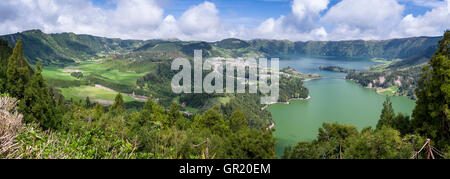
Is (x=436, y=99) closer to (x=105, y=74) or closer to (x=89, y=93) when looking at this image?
(x=89, y=93)

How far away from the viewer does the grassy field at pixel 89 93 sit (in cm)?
10330

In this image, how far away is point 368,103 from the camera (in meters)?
92.6

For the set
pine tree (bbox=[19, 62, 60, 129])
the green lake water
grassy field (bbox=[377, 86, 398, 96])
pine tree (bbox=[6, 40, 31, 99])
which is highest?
pine tree (bbox=[6, 40, 31, 99])

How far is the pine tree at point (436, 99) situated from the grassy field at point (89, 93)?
103m

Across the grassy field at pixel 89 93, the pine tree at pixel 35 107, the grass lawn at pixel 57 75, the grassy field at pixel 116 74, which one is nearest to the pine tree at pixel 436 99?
the pine tree at pixel 35 107

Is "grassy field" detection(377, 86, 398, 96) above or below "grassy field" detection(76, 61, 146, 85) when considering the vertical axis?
below

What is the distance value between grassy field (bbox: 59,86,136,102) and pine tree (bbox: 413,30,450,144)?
10309 cm

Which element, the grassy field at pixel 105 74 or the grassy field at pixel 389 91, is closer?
the grassy field at pixel 105 74

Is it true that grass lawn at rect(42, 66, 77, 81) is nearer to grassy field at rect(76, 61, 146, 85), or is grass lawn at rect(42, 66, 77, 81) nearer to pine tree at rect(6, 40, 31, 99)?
grassy field at rect(76, 61, 146, 85)

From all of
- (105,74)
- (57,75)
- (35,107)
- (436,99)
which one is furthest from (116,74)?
(436,99)

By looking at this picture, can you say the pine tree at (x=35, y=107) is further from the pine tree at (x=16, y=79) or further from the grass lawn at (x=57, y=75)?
the grass lawn at (x=57, y=75)

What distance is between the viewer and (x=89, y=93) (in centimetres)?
10919

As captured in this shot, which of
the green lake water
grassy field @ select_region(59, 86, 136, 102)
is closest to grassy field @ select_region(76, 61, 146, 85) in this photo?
grassy field @ select_region(59, 86, 136, 102)

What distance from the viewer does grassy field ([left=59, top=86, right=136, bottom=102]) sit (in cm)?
10330
